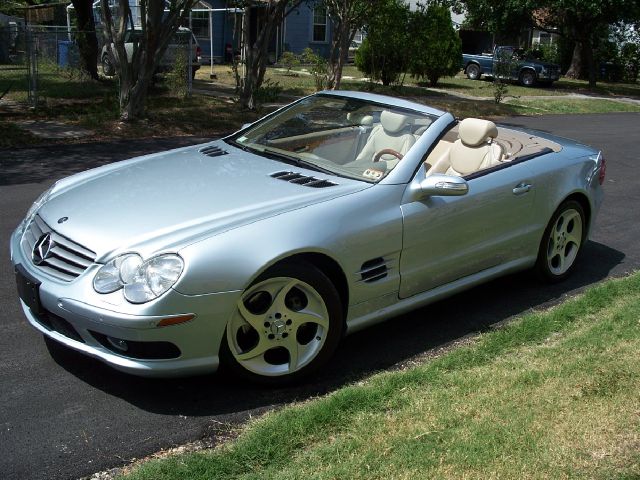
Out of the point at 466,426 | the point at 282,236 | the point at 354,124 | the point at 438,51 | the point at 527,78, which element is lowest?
the point at 466,426

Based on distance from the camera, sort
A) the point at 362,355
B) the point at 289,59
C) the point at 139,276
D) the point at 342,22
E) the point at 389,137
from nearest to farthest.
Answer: the point at 139,276, the point at 362,355, the point at 389,137, the point at 342,22, the point at 289,59

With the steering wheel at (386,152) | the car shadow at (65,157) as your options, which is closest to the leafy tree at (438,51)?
the car shadow at (65,157)

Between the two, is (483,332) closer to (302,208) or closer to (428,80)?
(302,208)

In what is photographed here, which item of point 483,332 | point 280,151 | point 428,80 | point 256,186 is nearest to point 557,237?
point 483,332

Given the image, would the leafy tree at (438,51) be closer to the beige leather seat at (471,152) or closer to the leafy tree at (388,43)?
the leafy tree at (388,43)

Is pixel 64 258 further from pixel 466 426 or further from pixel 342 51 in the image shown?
pixel 342 51

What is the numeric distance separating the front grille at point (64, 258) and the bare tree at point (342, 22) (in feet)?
47.0

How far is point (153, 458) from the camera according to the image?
3.41m

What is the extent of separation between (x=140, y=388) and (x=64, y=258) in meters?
0.81

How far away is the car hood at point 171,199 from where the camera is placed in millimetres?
3793

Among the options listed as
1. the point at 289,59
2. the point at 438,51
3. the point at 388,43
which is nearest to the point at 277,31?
the point at 438,51

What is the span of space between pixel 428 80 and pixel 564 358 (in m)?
25.5

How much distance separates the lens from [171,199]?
420cm

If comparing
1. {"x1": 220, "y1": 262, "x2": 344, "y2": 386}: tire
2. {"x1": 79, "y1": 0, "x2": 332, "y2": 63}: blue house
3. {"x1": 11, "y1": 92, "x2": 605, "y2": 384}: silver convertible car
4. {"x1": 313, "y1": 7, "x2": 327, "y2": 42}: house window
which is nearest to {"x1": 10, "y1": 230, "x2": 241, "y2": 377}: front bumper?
{"x1": 11, "y1": 92, "x2": 605, "y2": 384}: silver convertible car
